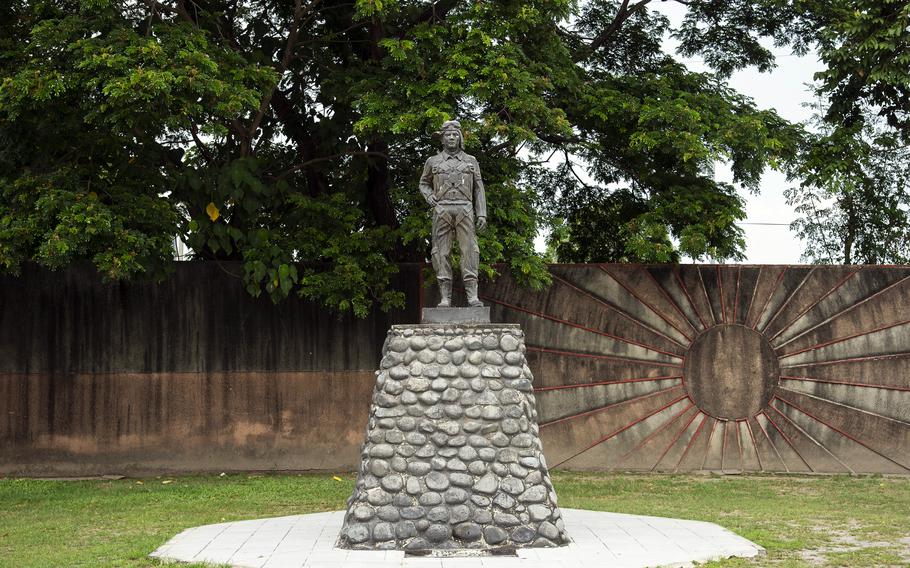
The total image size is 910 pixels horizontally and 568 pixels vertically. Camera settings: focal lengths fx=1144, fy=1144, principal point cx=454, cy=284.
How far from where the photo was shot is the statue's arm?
388 inches

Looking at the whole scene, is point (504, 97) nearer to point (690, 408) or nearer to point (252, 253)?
point (252, 253)

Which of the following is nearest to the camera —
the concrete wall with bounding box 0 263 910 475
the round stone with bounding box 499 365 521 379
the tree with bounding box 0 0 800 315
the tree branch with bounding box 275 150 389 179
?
the round stone with bounding box 499 365 521 379

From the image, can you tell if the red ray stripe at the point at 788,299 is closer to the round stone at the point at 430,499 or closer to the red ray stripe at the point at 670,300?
the red ray stripe at the point at 670,300

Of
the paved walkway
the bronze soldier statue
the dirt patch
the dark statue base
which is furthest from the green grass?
the bronze soldier statue

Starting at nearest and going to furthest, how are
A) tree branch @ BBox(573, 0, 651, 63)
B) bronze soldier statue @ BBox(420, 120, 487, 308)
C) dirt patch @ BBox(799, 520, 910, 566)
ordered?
1. dirt patch @ BBox(799, 520, 910, 566)
2. bronze soldier statue @ BBox(420, 120, 487, 308)
3. tree branch @ BBox(573, 0, 651, 63)

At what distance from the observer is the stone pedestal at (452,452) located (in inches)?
349

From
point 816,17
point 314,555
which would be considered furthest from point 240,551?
point 816,17

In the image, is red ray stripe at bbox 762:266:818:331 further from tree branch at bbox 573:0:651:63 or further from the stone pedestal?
the stone pedestal

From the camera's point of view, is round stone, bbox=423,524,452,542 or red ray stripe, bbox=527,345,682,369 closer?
round stone, bbox=423,524,452,542

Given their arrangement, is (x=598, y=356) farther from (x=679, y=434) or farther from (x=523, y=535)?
(x=523, y=535)

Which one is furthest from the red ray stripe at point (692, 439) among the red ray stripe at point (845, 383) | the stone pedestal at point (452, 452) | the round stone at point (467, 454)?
the round stone at point (467, 454)

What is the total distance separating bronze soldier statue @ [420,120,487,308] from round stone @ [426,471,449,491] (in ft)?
4.85

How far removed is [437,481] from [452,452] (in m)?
0.26

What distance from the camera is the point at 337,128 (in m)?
13.8
